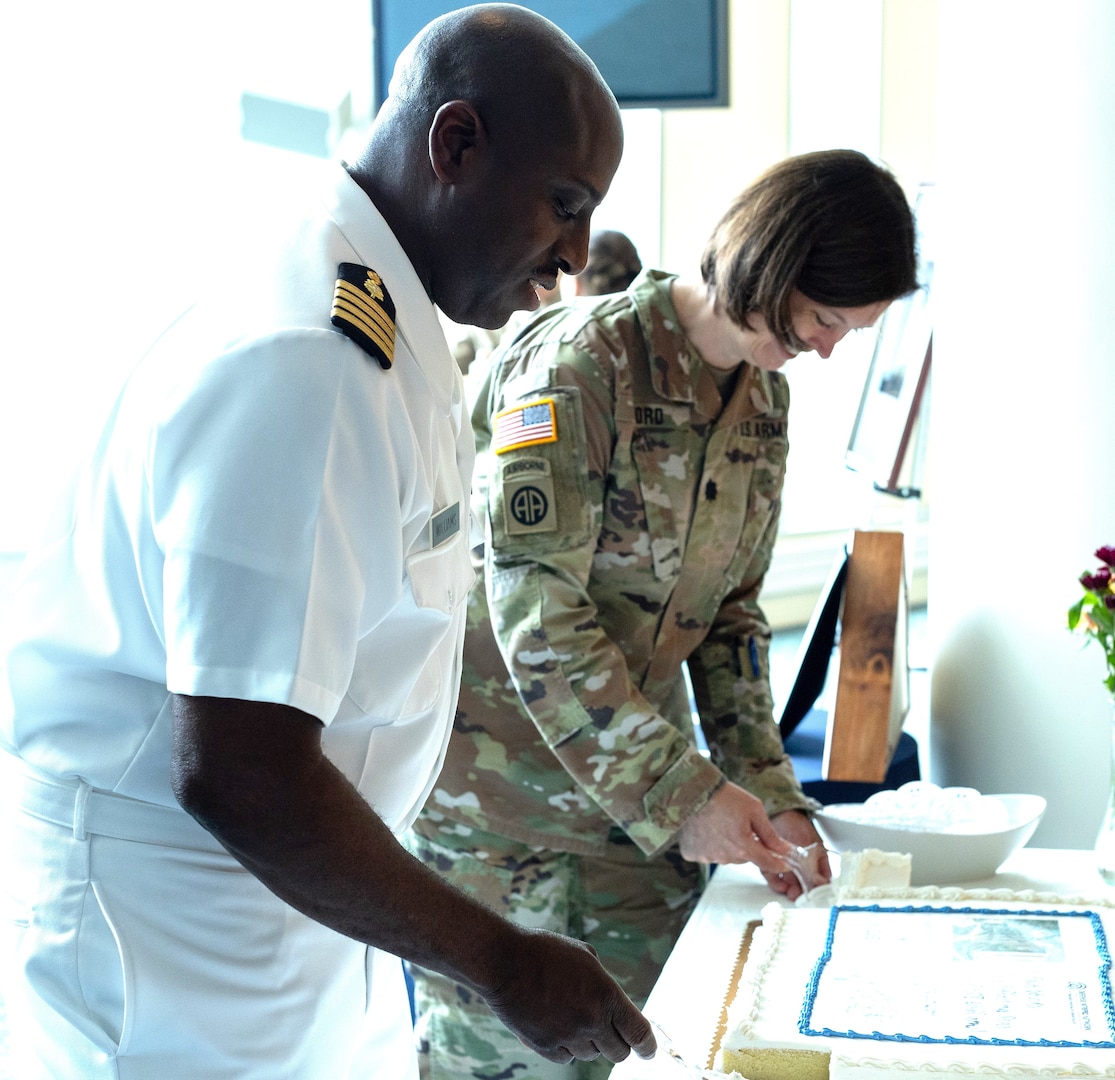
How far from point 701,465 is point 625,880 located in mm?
561

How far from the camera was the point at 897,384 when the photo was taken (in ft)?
11.9

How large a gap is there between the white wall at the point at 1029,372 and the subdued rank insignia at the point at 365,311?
141 centimetres

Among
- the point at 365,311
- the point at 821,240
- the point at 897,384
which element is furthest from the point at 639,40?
the point at 365,311

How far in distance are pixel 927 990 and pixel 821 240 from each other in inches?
33.7

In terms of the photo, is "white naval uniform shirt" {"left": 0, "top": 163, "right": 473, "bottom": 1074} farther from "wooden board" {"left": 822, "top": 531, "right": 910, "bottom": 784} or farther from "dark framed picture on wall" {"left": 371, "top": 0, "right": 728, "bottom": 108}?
"dark framed picture on wall" {"left": 371, "top": 0, "right": 728, "bottom": 108}

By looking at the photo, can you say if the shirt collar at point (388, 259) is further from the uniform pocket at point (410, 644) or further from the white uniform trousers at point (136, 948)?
the white uniform trousers at point (136, 948)

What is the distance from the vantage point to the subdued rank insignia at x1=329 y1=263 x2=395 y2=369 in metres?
0.78

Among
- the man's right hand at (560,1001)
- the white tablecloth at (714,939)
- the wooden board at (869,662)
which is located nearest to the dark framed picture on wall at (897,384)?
the wooden board at (869,662)

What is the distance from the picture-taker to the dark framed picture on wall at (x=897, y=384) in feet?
9.94

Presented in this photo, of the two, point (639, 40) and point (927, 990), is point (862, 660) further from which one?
point (639, 40)

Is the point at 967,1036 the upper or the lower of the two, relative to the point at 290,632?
lower

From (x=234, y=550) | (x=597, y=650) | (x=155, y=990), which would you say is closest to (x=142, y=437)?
(x=234, y=550)

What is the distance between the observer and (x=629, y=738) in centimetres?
150

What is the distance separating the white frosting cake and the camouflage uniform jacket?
27cm
